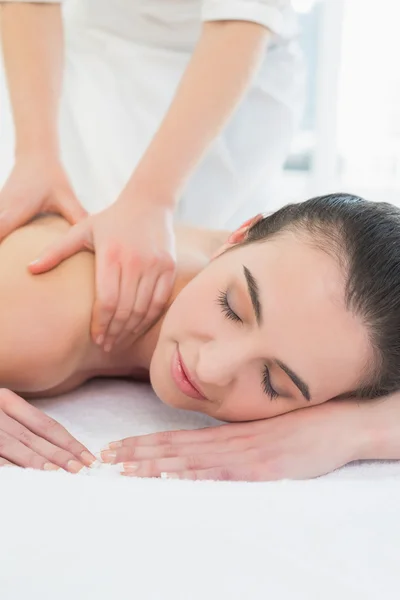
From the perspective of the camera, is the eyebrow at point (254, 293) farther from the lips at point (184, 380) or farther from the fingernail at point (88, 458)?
the fingernail at point (88, 458)

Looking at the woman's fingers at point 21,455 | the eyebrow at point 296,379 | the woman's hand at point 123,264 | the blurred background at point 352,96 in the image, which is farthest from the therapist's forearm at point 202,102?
the blurred background at point 352,96

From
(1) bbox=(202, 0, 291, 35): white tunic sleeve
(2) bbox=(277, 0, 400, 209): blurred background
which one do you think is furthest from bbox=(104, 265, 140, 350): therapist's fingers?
(2) bbox=(277, 0, 400, 209): blurred background

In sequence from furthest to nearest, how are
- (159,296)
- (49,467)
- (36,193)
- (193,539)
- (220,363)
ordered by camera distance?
(36,193) → (159,296) → (220,363) → (49,467) → (193,539)

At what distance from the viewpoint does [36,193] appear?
4.42 ft

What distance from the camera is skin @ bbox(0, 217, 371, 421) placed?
3.26 feet

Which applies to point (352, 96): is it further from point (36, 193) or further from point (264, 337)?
point (264, 337)

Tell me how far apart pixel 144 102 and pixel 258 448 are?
1.07 metres

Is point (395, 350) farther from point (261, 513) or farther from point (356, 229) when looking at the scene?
point (261, 513)

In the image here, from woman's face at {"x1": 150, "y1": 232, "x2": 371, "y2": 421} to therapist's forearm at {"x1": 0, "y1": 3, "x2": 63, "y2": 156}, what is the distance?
0.56 meters

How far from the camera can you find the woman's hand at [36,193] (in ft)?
4.27

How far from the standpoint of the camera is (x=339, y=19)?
9.80ft

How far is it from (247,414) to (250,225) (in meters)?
0.33

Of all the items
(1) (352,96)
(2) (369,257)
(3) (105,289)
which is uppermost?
(2) (369,257)

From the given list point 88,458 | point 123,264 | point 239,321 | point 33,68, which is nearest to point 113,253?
point 123,264
